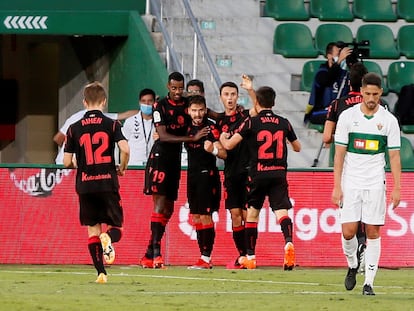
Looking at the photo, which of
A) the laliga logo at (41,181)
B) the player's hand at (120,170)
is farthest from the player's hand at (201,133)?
the player's hand at (120,170)

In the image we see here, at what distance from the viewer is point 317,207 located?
18.0 meters

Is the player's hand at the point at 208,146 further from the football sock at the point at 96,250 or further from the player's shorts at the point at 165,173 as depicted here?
the football sock at the point at 96,250

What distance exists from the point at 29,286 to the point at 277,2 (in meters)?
10.6

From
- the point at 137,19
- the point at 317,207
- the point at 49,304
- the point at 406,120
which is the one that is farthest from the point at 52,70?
the point at 49,304

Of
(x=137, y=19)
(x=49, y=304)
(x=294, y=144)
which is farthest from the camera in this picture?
(x=137, y=19)

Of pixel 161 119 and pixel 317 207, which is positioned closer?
pixel 161 119

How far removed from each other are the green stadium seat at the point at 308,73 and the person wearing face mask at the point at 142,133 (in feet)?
12.7

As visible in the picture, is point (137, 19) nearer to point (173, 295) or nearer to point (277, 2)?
point (277, 2)

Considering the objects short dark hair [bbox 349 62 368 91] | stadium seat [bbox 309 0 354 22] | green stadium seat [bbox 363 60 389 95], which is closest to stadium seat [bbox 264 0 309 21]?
stadium seat [bbox 309 0 354 22]

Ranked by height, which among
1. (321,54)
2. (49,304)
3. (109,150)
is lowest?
(49,304)

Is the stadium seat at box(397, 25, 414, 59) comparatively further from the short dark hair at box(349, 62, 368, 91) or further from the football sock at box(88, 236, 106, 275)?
the football sock at box(88, 236, 106, 275)

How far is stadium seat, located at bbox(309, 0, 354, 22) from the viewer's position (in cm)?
2294

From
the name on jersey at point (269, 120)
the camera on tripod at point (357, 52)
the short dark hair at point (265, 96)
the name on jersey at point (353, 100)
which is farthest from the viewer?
the camera on tripod at point (357, 52)

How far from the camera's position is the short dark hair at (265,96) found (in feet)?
52.5
